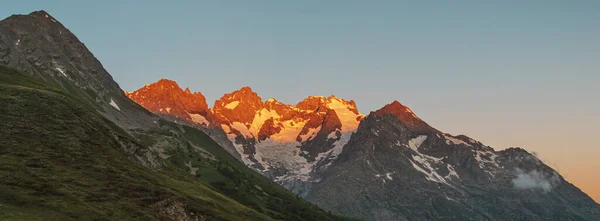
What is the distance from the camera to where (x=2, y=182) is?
322 feet

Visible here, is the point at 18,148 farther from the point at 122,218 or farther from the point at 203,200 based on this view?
the point at 203,200

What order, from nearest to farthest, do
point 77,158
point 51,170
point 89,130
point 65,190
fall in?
point 65,190
point 51,170
point 77,158
point 89,130

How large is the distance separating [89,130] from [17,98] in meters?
24.5

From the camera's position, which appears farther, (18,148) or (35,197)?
(18,148)

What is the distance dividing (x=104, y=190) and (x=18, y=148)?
22.6 meters

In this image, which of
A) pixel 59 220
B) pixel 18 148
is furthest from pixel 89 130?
pixel 59 220

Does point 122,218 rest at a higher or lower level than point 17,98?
lower

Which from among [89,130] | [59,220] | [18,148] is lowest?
[59,220]

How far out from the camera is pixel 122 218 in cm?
10131

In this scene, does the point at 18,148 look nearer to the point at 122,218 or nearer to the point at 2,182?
the point at 2,182

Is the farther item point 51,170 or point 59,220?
point 51,170

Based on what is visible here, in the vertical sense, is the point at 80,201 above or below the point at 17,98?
below

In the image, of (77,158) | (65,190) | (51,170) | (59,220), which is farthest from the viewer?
(77,158)

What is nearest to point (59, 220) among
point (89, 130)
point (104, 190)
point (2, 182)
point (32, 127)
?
point (2, 182)
